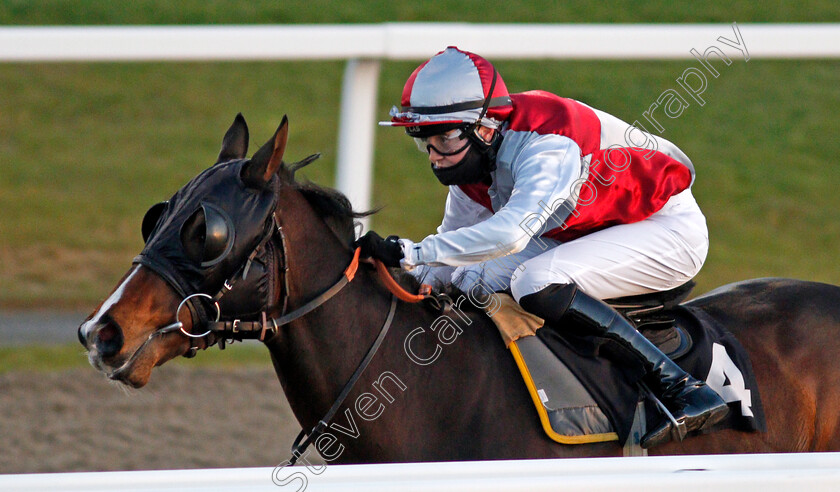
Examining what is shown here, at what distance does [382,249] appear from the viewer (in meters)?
2.57

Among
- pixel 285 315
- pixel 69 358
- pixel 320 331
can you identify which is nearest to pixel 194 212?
pixel 285 315

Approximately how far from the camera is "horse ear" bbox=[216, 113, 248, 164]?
2611 millimetres

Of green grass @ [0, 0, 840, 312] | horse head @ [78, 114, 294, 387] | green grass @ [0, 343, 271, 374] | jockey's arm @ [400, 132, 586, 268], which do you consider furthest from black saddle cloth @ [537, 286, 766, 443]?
green grass @ [0, 0, 840, 312]

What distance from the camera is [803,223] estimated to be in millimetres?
8484

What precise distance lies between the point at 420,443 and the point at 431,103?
0.90 m

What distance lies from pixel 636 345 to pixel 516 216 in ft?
1.59

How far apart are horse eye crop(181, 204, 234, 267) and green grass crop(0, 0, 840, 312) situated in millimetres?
4716

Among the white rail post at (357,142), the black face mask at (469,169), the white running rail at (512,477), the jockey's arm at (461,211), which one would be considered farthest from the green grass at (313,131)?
the white running rail at (512,477)

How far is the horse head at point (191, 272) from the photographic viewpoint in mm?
2256

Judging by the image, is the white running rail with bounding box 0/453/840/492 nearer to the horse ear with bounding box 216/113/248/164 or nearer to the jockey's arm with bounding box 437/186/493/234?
the horse ear with bounding box 216/113/248/164

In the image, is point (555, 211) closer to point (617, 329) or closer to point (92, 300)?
point (617, 329)

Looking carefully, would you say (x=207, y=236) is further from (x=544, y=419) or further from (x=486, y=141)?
(x=544, y=419)

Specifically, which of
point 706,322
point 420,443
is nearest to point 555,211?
point 706,322

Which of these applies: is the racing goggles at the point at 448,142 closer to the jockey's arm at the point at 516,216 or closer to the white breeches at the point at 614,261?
→ the jockey's arm at the point at 516,216
